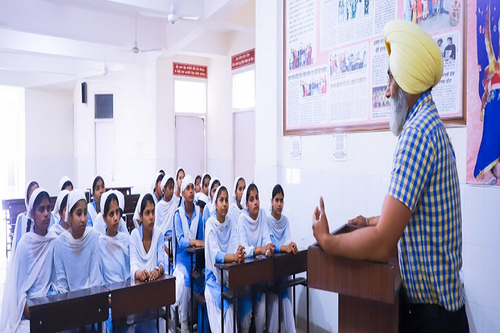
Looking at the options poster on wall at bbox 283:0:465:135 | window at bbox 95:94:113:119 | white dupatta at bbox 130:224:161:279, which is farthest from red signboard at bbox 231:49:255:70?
white dupatta at bbox 130:224:161:279

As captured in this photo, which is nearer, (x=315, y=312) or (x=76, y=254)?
(x=76, y=254)

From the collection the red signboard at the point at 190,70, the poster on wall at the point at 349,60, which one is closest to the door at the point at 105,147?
the red signboard at the point at 190,70

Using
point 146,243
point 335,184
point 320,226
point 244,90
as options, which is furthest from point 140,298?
point 244,90

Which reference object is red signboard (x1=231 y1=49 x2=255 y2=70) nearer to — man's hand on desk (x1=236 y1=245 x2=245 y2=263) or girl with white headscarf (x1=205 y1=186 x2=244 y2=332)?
girl with white headscarf (x1=205 y1=186 x2=244 y2=332)

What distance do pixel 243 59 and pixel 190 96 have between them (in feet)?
6.22

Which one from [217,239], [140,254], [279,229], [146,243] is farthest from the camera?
[279,229]

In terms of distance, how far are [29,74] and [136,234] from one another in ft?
35.9

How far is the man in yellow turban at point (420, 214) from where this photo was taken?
42.4 inches

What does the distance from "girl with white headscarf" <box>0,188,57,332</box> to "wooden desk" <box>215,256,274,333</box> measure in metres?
1.14

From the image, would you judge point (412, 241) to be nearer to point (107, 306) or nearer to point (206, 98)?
point (107, 306)

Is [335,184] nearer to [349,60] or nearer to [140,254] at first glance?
[349,60]

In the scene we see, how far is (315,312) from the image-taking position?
354 cm

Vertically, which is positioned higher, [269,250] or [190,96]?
[190,96]

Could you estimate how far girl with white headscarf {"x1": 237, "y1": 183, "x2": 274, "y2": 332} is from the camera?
3061 millimetres
